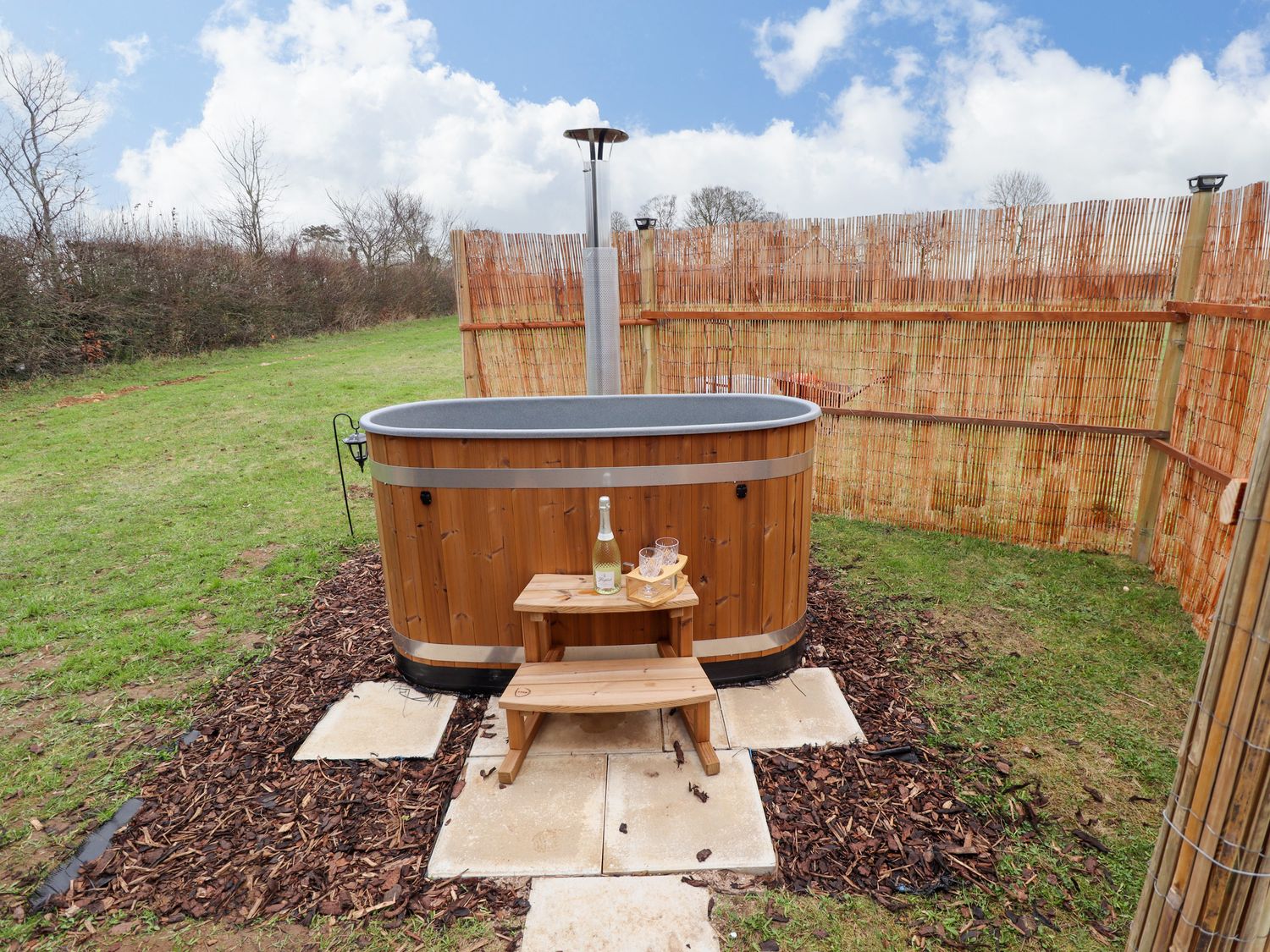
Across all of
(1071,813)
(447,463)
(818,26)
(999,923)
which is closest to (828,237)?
(818,26)

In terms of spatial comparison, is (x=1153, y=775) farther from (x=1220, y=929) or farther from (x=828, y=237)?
(x=828, y=237)

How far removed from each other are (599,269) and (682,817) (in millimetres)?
3375

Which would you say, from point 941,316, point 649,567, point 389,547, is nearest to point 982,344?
point 941,316

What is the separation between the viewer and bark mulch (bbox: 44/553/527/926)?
1993mm

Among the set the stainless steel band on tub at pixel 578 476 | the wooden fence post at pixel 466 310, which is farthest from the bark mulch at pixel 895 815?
the wooden fence post at pixel 466 310

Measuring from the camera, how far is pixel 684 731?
272 cm

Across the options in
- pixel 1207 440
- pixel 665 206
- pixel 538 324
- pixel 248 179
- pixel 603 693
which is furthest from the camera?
pixel 665 206

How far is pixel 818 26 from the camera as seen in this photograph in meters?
5.51

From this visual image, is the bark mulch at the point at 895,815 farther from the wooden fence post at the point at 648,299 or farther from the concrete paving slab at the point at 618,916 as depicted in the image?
the wooden fence post at the point at 648,299

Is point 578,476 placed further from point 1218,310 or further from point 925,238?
point 1218,310

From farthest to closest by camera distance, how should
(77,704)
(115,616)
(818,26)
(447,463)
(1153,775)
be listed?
Answer: (818,26)
(115,616)
(77,704)
(447,463)
(1153,775)

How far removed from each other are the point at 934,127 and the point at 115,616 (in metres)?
7.19

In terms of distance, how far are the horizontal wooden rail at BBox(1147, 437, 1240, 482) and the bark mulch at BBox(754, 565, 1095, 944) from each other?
6.45ft

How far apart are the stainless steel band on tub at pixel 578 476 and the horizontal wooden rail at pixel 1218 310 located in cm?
252
